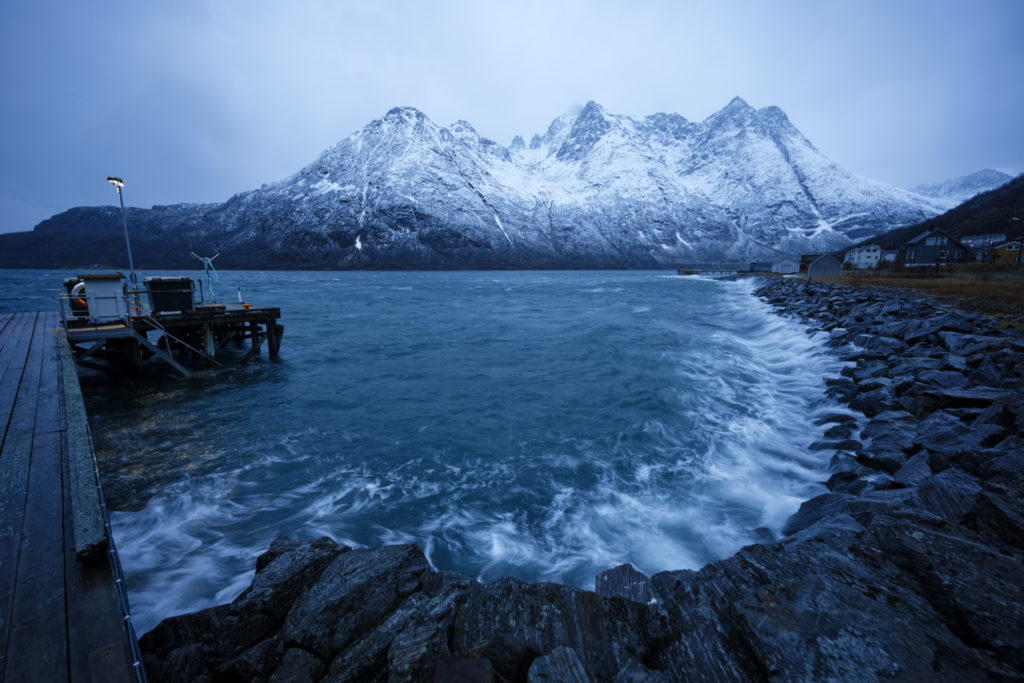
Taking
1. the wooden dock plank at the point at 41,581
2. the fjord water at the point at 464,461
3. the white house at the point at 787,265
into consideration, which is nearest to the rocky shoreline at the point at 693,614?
the wooden dock plank at the point at 41,581

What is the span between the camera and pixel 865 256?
252 feet

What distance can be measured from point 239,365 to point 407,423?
1078 cm

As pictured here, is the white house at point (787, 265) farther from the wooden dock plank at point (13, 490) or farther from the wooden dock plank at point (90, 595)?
the wooden dock plank at point (13, 490)

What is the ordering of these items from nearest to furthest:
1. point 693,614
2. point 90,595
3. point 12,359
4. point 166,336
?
point 90,595 < point 693,614 < point 12,359 < point 166,336

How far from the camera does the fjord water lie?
671 centimetres

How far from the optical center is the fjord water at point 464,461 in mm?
6707

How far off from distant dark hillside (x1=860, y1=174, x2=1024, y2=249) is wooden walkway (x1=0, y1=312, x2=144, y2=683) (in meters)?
102

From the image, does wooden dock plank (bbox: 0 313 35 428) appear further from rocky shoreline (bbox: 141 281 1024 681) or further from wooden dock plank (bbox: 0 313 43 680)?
rocky shoreline (bbox: 141 281 1024 681)

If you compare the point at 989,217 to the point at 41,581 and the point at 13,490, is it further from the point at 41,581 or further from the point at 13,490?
the point at 13,490

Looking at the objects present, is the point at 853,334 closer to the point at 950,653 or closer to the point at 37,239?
the point at 950,653

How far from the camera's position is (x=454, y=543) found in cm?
694

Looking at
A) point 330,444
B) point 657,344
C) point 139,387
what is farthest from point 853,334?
point 139,387

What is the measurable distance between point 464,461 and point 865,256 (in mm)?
98173

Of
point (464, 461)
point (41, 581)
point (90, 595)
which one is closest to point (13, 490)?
point (41, 581)
